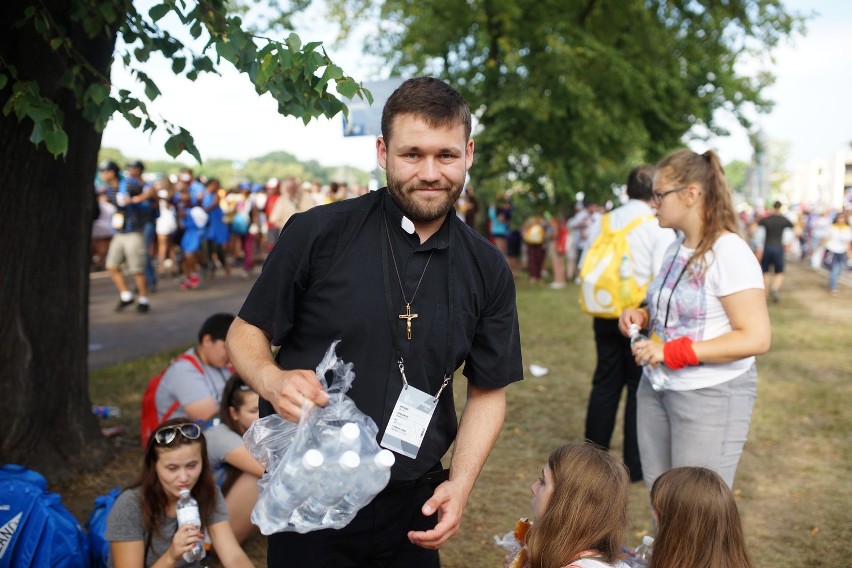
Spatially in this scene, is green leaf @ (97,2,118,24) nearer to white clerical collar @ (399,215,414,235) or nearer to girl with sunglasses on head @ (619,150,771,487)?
white clerical collar @ (399,215,414,235)

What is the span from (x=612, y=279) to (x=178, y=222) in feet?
42.8

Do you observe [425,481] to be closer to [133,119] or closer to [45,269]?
[133,119]

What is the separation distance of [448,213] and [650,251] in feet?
10.5

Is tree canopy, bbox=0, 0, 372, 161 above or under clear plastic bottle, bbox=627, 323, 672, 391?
above

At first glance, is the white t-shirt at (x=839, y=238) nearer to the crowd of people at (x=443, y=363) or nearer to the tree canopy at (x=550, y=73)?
the tree canopy at (x=550, y=73)

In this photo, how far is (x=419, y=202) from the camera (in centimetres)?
211

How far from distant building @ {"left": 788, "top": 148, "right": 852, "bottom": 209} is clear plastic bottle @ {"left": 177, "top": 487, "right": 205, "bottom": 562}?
111480 millimetres

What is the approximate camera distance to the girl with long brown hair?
2580 millimetres

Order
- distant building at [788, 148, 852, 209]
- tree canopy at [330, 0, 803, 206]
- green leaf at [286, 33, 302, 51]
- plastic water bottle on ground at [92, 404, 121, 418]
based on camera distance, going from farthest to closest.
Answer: distant building at [788, 148, 852, 209]
tree canopy at [330, 0, 803, 206]
plastic water bottle on ground at [92, 404, 121, 418]
green leaf at [286, 33, 302, 51]

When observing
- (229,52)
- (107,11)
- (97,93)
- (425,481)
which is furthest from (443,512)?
(107,11)

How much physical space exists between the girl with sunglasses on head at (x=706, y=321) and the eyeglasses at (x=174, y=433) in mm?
2016

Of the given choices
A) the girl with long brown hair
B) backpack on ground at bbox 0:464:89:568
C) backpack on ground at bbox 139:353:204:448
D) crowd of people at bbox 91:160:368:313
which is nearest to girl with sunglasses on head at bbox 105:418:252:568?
backpack on ground at bbox 0:464:89:568

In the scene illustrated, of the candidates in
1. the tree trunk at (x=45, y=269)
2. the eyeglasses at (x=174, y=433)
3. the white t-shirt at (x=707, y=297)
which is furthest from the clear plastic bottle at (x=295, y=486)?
the tree trunk at (x=45, y=269)

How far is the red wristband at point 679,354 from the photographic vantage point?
10.5 ft
